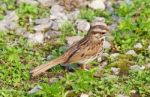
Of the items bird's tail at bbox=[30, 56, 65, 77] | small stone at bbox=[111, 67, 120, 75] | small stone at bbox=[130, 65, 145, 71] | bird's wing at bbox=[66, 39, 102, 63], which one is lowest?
small stone at bbox=[111, 67, 120, 75]

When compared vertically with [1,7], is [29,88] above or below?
below

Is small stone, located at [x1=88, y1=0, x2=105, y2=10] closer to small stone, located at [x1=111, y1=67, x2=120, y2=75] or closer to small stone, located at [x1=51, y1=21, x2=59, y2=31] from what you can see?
small stone, located at [x1=51, y1=21, x2=59, y2=31]

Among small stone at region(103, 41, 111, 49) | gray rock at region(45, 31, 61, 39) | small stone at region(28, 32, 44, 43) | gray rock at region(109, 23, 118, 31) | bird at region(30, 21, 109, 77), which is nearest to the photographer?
bird at region(30, 21, 109, 77)

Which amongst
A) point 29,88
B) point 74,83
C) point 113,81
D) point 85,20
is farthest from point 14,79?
point 85,20

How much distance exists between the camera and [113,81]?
9211mm

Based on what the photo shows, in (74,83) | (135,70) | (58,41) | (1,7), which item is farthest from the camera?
(1,7)

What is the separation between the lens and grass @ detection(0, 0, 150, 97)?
8906 mm

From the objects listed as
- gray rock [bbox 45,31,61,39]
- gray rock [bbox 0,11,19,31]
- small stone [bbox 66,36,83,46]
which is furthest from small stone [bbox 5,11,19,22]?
small stone [bbox 66,36,83,46]

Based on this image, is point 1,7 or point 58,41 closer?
point 58,41

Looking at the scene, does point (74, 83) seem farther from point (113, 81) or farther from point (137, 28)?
point (137, 28)

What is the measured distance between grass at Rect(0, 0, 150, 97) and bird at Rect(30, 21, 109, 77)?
0.65ft

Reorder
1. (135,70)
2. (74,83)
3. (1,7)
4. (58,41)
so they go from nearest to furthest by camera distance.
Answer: (74,83) → (135,70) → (58,41) → (1,7)

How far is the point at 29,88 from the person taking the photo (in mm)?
9016

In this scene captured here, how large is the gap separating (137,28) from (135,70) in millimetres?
1267
